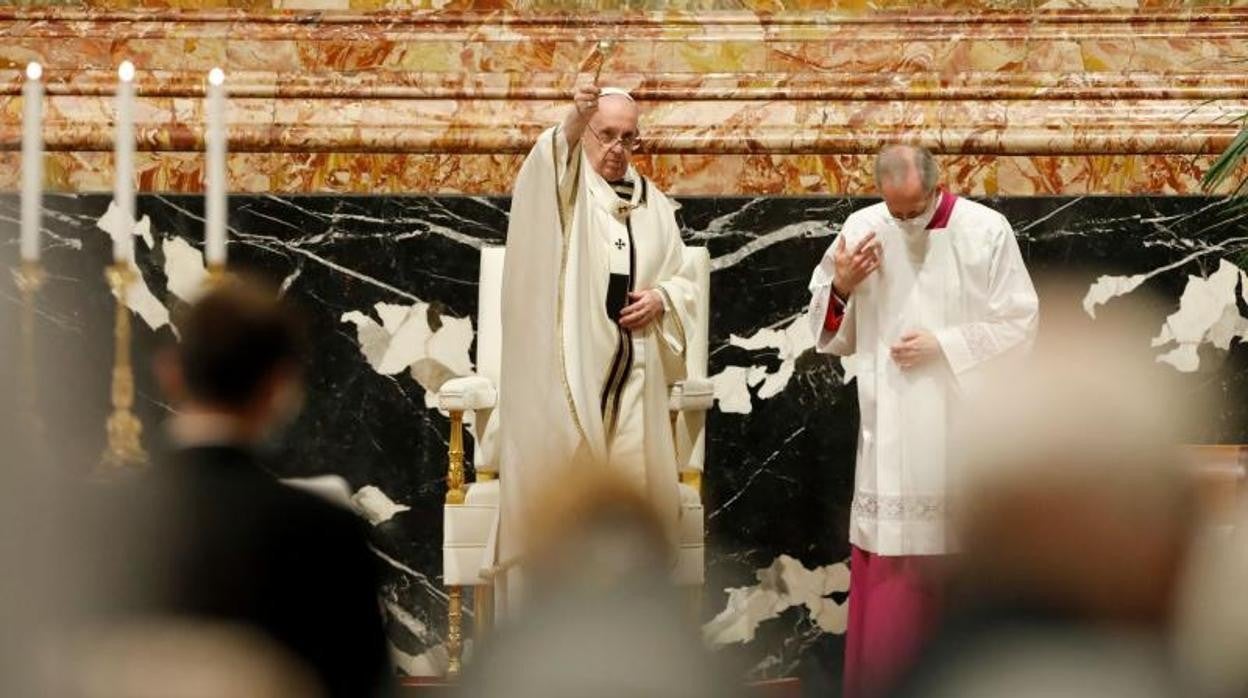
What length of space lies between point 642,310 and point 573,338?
0.82ft

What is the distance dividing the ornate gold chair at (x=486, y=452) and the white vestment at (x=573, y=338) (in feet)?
0.65

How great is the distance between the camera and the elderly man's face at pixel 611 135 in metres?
6.73

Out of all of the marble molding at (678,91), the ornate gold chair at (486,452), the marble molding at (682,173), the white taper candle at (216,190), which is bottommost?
the ornate gold chair at (486,452)

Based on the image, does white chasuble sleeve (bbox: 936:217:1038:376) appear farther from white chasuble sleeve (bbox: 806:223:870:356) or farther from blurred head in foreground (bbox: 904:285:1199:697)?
blurred head in foreground (bbox: 904:285:1199:697)

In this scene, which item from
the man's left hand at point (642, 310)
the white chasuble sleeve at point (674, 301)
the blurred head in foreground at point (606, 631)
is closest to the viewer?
the blurred head in foreground at point (606, 631)

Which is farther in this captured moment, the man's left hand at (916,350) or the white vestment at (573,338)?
the white vestment at (573,338)

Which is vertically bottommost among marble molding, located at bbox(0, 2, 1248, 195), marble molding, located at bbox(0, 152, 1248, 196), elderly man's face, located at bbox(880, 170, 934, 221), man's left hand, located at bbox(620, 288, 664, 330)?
man's left hand, located at bbox(620, 288, 664, 330)

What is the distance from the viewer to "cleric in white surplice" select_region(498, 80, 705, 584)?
647 centimetres

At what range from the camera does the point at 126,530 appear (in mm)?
2205

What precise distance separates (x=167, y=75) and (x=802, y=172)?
2.57m

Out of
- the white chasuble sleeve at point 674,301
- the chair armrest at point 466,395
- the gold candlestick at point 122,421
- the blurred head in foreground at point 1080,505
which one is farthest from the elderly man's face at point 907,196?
the blurred head in foreground at point 1080,505

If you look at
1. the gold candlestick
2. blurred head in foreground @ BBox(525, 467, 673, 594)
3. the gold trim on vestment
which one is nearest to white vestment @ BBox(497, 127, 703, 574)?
the gold trim on vestment

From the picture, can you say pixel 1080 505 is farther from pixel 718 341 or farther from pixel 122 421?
pixel 718 341

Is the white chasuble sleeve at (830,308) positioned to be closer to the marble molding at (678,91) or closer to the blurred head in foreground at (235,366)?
the marble molding at (678,91)
